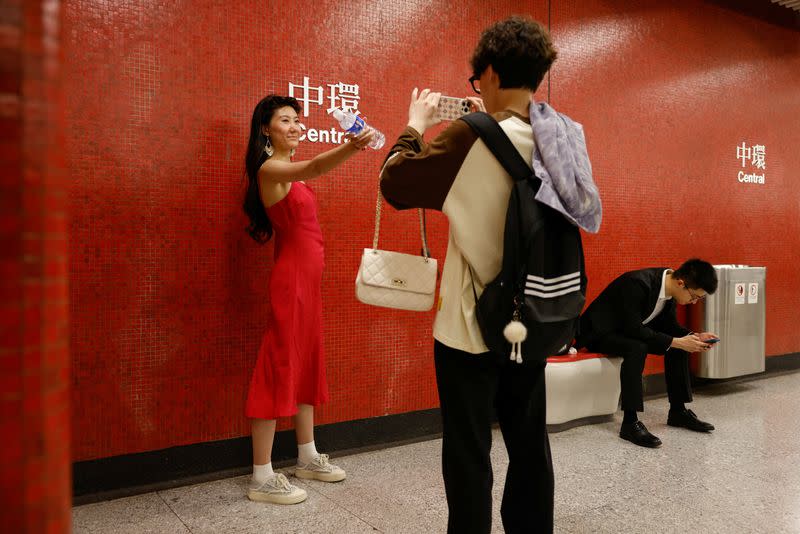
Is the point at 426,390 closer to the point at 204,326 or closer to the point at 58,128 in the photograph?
the point at 204,326

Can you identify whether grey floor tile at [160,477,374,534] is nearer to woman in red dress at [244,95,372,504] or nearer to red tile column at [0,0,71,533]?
woman in red dress at [244,95,372,504]

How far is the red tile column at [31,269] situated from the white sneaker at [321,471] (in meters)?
2.23

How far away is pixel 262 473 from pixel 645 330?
207 centimetres

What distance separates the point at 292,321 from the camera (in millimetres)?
2299

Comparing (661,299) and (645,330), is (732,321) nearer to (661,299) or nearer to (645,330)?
(661,299)

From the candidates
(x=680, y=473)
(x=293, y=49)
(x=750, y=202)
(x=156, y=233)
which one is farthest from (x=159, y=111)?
(x=750, y=202)

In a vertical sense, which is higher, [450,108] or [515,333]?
[450,108]

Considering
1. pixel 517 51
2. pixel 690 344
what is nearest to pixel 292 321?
pixel 517 51

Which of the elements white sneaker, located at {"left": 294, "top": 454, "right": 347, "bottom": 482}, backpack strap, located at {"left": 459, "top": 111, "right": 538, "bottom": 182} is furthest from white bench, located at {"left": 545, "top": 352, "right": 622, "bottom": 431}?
backpack strap, located at {"left": 459, "top": 111, "right": 538, "bottom": 182}

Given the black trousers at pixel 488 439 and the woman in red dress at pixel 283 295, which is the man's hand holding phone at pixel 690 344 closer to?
the woman in red dress at pixel 283 295

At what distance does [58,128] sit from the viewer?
0.35m

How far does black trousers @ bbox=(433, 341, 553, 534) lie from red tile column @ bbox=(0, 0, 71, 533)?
1.04 meters

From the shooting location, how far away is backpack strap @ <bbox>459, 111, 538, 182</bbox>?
50.1 inches

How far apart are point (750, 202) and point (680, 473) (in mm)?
2898
